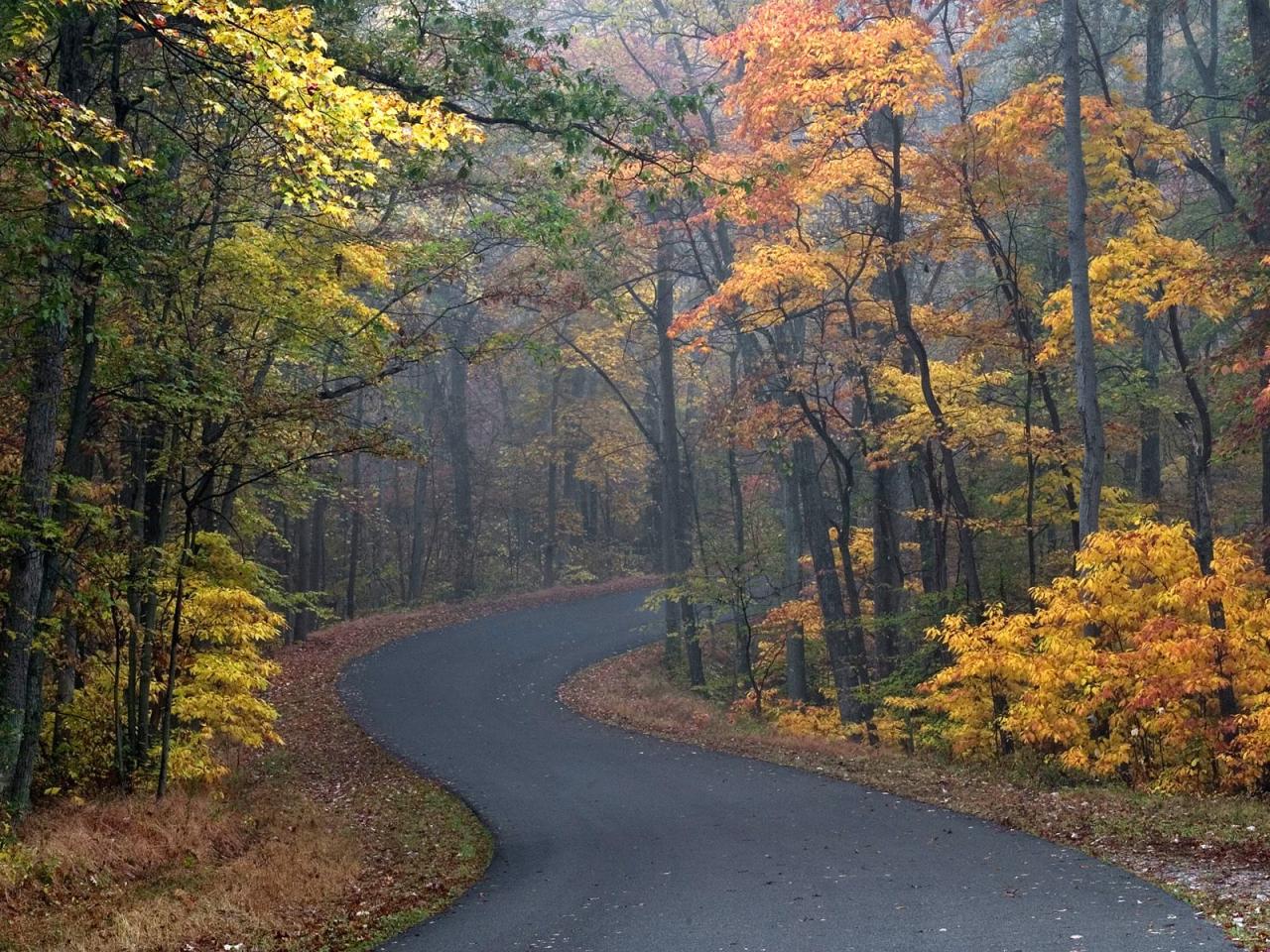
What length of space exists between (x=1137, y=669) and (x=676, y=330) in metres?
9.67

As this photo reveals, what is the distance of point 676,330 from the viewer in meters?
19.2

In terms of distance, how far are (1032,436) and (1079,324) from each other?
2.56m

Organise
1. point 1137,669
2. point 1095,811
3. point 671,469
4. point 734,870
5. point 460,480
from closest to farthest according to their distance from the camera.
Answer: point 734,870 < point 1095,811 < point 1137,669 < point 671,469 < point 460,480

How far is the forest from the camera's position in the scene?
9703mm

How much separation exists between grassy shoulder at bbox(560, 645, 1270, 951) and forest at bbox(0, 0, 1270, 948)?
0.79m

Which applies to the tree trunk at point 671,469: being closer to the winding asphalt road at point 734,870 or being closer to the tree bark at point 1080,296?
the winding asphalt road at point 734,870

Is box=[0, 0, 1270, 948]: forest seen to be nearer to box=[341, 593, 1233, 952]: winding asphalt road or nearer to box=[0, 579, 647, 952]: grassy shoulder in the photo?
box=[0, 579, 647, 952]: grassy shoulder

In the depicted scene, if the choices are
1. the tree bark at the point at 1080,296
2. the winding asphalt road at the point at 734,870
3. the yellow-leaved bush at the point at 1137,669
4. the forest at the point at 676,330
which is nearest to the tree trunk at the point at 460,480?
the forest at the point at 676,330

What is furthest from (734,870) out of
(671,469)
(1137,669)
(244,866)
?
(671,469)

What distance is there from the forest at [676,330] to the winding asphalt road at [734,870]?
2895mm

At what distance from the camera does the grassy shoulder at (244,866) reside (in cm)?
777

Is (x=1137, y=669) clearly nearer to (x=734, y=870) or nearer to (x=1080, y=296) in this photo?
(x=1080, y=296)

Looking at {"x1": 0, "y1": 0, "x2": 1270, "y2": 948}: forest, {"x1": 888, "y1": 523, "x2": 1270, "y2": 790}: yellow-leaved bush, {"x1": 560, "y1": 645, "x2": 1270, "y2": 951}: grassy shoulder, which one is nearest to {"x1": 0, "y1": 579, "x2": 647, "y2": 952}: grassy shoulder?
{"x1": 0, "y1": 0, "x2": 1270, "y2": 948}: forest

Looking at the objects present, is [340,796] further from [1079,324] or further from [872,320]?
[872,320]
